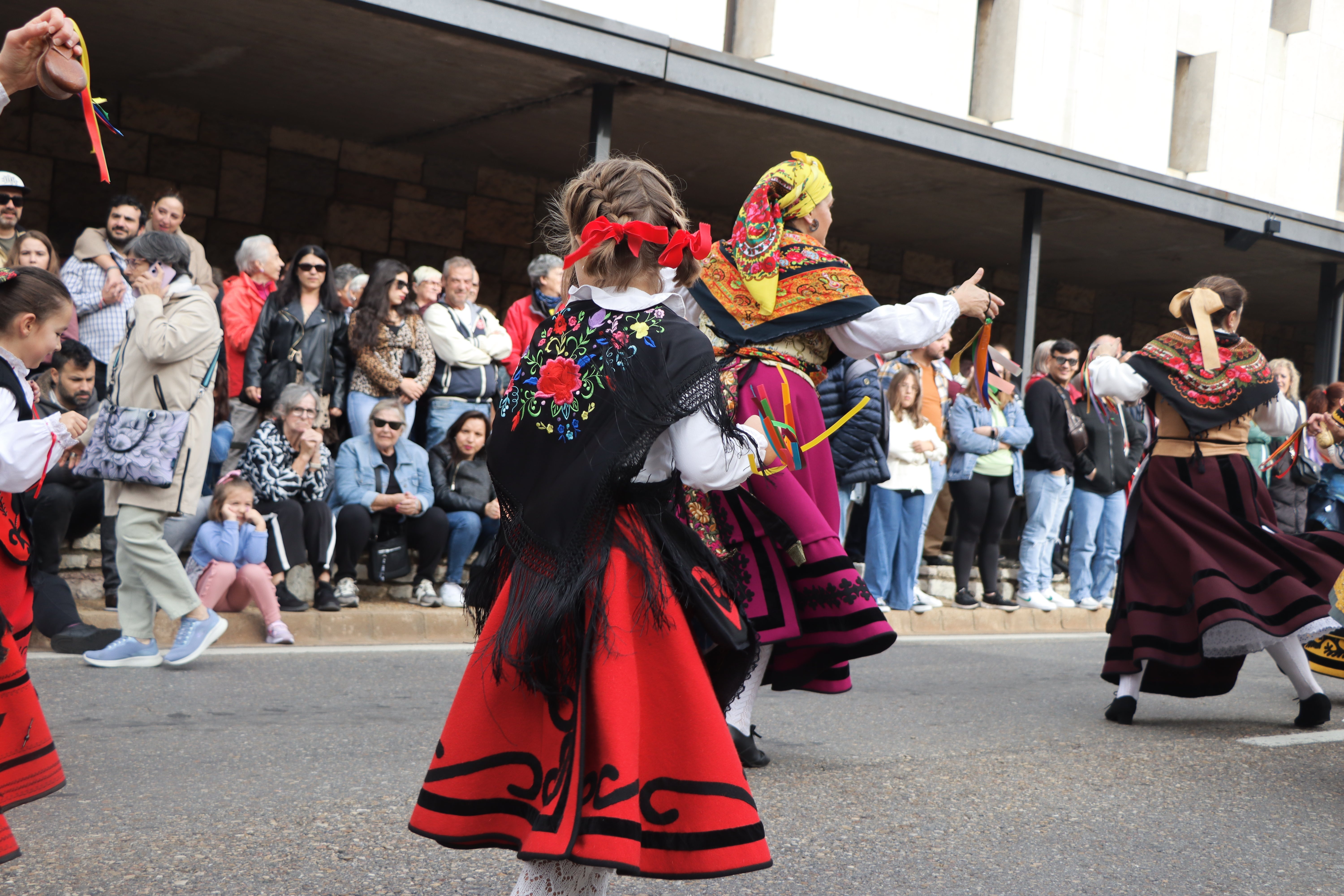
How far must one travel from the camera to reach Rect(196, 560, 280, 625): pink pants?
22.8 feet

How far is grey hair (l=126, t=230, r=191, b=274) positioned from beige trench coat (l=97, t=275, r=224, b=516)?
72 mm

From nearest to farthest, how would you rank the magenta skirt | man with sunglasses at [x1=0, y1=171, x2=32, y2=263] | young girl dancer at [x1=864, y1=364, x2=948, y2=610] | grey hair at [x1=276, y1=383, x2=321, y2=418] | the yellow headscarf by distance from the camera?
the magenta skirt, the yellow headscarf, man with sunglasses at [x1=0, y1=171, x2=32, y2=263], grey hair at [x1=276, y1=383, x2=321, y2=418], young girl dancer at [x1=864, y1=364, x2=948, y2=610]

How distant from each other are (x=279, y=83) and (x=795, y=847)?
28.8 feet

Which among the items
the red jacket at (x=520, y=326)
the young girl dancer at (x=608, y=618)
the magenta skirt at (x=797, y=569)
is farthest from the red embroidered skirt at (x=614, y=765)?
the red jacket at (x=520, y=326)

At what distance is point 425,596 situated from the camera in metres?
8.17

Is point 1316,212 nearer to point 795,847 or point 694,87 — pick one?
point 694,87

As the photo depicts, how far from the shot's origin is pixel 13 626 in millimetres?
3305

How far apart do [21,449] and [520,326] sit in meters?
6.19

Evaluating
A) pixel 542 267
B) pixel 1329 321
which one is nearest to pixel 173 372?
pixel 542 267

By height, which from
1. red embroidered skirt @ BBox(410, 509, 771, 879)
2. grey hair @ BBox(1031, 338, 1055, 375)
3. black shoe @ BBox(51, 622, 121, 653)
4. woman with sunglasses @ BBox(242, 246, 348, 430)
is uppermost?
grey hair @ BBox(1031, 338, 1055, 375)

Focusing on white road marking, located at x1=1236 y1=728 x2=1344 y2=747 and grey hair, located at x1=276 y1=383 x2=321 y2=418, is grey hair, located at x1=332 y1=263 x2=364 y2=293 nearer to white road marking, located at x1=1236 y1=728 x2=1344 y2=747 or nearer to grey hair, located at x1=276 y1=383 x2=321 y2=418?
grey hair, located at x1=276 y1=383 x2=321 y2=418

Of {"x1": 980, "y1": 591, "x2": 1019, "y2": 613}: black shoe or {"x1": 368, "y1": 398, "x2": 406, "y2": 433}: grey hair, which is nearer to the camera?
{"x1": 368, "y1": 398, "x2": 406, "y2": 433}: grey hair

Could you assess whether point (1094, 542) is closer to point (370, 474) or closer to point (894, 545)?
point (894, 545)

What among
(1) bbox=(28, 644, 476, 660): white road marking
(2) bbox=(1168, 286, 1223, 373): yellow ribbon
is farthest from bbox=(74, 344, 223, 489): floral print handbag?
(2) bbox=(1168, 286, 1223, 373): yellow ribbon
